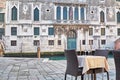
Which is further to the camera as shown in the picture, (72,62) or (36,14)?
(36,14)

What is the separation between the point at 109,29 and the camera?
31875 millimetres

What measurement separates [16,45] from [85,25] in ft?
28.6

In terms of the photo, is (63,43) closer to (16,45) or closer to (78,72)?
(16,45)

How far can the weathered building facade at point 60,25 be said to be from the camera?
94.6ft

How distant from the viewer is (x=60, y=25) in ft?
98.6

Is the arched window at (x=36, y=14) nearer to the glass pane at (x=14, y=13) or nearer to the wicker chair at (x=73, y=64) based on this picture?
the glass pane at (x=14, y=13)

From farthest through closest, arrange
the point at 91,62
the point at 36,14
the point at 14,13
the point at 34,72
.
Result: the point at 36,14 < the point at 14,13 < the point at 34,72 < the point at 91,62

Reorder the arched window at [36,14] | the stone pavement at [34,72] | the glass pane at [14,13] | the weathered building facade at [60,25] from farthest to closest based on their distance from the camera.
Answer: the arched window at [36,14]
the glass pane at [14,13]
the weathered building facade at [60,25]
the stone pavement at [34,72]

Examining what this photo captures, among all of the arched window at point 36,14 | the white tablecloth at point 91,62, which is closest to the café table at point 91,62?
the white tablecloth at point 91,62

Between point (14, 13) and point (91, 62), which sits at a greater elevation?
point (14, 13)

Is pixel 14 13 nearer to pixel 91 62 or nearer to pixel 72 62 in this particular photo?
pixel 72 62

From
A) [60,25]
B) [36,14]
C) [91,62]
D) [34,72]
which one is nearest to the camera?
[91,62]

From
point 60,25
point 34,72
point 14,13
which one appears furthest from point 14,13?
point 34,72

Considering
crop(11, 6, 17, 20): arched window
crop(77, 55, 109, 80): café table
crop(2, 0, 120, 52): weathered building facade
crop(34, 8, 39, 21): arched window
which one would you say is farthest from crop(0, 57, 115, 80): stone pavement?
crop(34, 8, 39, 21): arched window
